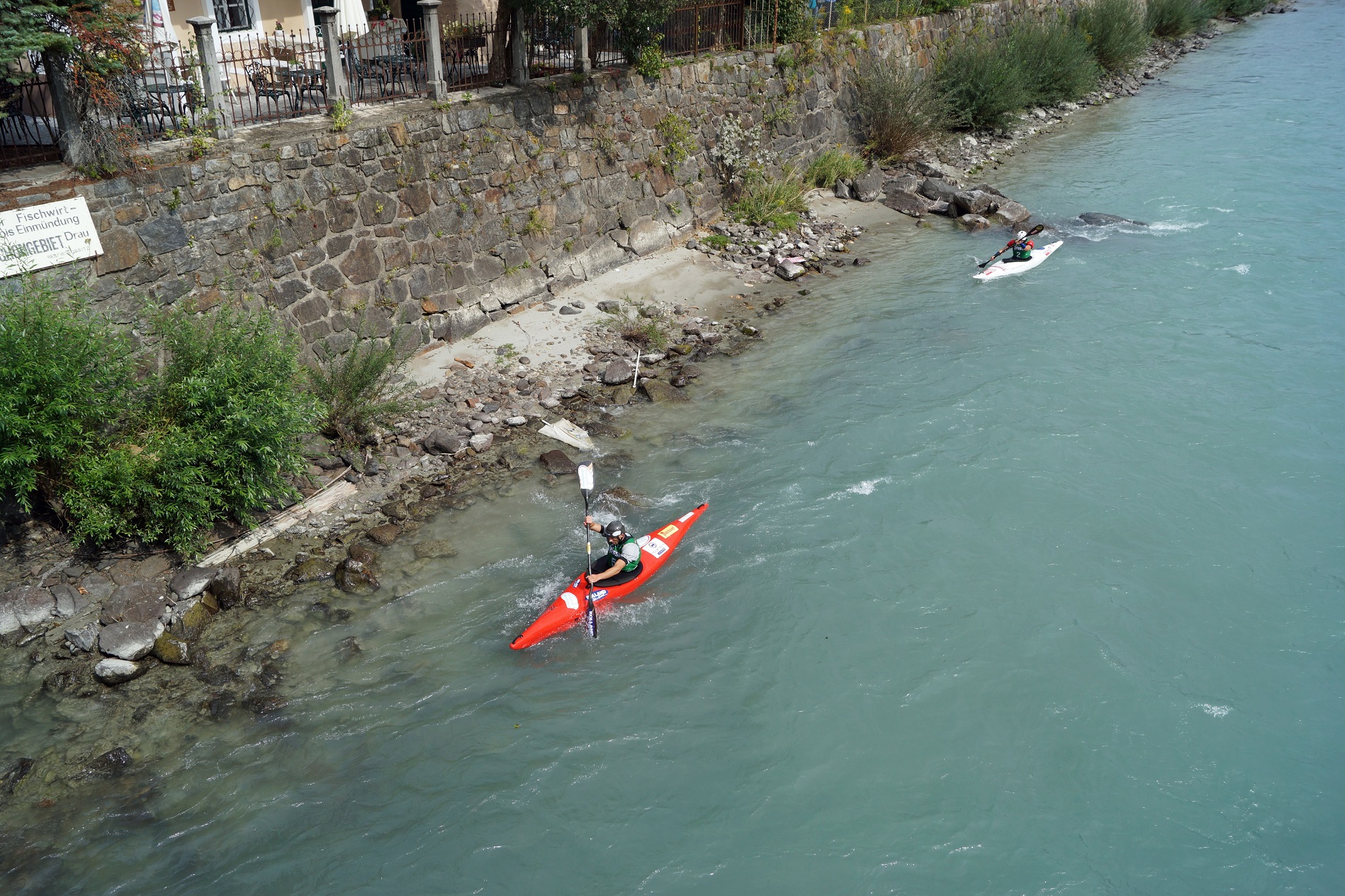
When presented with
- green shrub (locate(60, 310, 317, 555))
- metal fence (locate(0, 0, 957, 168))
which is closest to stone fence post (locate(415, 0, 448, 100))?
metal fence (locate(0, 0, 957, 168))

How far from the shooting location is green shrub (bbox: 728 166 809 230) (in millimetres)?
Answer: 14625

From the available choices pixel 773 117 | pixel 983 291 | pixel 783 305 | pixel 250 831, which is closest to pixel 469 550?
pixel 250 831

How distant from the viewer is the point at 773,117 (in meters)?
15.6

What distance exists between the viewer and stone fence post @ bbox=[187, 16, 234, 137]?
820cm

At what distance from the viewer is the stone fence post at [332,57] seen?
30.1 ft

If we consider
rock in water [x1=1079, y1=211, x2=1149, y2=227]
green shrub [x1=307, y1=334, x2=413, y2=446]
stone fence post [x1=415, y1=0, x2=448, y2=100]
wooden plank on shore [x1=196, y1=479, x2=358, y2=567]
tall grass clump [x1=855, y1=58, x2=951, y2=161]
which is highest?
stone fence post [x1=415, y1=0, x2=448, y2=100]

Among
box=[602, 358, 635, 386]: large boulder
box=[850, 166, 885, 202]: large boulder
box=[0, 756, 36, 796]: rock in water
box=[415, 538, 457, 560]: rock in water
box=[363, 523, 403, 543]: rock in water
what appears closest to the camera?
box=[0, 756, 36, 796]: rock in water

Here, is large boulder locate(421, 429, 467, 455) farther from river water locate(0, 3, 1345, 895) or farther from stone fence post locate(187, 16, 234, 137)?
stone fence post locate(187, 16, 234, 137)

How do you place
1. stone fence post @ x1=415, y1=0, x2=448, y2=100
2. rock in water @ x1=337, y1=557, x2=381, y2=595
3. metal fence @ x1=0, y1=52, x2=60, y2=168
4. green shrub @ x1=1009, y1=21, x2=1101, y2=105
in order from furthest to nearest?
1. green shrub @ x1=1009, y1=21, x2=1101, y2=105
2. stone fence post @ x1=415, y1=0, x2=448, y2=100
3. metal fence @ x1=0, y1=52, x2=60, y2=168
4. rock in water @ x1=337, y1=557, x2=381, y2=595

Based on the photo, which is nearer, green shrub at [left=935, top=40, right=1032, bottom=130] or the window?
the window

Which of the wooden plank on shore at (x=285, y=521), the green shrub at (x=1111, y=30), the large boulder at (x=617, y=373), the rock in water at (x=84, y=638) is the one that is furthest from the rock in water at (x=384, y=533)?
the green shrub at (x=1111, y=30)

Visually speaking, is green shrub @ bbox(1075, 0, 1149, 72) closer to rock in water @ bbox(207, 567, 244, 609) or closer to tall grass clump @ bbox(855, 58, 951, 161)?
tall grass clump @ bbox(855, 58, 951, 161)

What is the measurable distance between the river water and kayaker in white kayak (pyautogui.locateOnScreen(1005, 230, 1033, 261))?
2.74 m

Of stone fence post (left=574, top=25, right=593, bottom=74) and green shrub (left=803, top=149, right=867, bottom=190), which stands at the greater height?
stone fence post (left=574, top=25, right=593, bottom=74)
